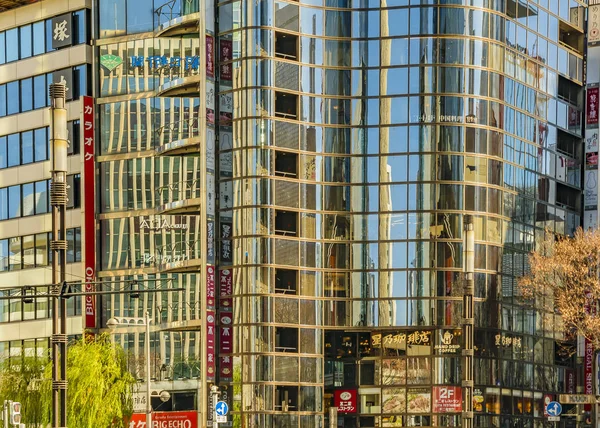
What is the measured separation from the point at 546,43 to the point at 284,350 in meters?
30.3

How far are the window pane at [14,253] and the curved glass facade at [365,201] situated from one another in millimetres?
14282

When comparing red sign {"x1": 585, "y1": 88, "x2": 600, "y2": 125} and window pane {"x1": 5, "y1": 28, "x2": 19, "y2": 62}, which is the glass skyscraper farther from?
red sign {"x1": 585, "y1": 88, "x2": 600, "y2": 125}

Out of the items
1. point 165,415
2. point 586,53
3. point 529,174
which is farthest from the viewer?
point 586,53

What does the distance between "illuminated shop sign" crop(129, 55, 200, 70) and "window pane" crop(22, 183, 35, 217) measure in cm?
1082

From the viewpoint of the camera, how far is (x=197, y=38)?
9556 centimetres

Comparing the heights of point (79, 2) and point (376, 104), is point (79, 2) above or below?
above

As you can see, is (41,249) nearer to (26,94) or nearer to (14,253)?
(14,253)

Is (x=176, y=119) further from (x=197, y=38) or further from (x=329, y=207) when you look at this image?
(x=329, y=207)

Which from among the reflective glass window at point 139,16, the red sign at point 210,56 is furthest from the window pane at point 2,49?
the red sign at point 210,56

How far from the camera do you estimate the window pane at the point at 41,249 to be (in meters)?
97.4

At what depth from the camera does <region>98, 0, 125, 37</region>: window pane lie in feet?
319

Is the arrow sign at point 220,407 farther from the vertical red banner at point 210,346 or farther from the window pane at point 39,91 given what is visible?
the window pane at point 39,91

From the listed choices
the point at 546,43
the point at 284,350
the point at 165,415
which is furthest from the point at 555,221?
the point at 165,415

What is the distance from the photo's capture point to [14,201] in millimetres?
99938
